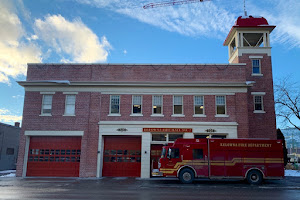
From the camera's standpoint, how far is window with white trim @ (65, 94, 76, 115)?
22797 mm

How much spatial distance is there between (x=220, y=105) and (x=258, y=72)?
20.7ft

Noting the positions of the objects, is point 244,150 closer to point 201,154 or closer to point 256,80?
point 201,154

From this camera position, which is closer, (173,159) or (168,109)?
(173,159)

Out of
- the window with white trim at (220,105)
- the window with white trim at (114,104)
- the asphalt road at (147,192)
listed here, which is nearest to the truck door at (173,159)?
the asphalt road at (147,192)

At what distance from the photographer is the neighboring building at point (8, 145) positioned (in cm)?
2959

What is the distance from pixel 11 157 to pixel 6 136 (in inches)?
114

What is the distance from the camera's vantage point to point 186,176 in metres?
17.8

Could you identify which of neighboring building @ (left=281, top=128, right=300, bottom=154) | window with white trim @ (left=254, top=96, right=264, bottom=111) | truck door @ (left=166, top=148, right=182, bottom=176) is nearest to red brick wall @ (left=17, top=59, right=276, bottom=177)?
window with white trim @ (left=254, top=96, right=264, bottom=111)

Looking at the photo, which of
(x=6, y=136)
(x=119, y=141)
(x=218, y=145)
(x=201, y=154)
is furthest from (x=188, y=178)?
(x=6, y=136)

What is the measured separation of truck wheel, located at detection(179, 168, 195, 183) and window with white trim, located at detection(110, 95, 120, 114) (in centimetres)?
803

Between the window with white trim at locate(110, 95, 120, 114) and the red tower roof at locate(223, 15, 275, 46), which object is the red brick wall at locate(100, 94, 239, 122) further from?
the red tower roof at locate(223, 15, 275, 46)

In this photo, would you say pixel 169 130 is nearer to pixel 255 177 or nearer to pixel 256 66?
pixel 255 177

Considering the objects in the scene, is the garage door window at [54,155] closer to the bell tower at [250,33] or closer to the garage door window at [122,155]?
the garage door window at [122,155]

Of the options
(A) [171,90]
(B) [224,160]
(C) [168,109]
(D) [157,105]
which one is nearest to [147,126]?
(D) [157,105]
